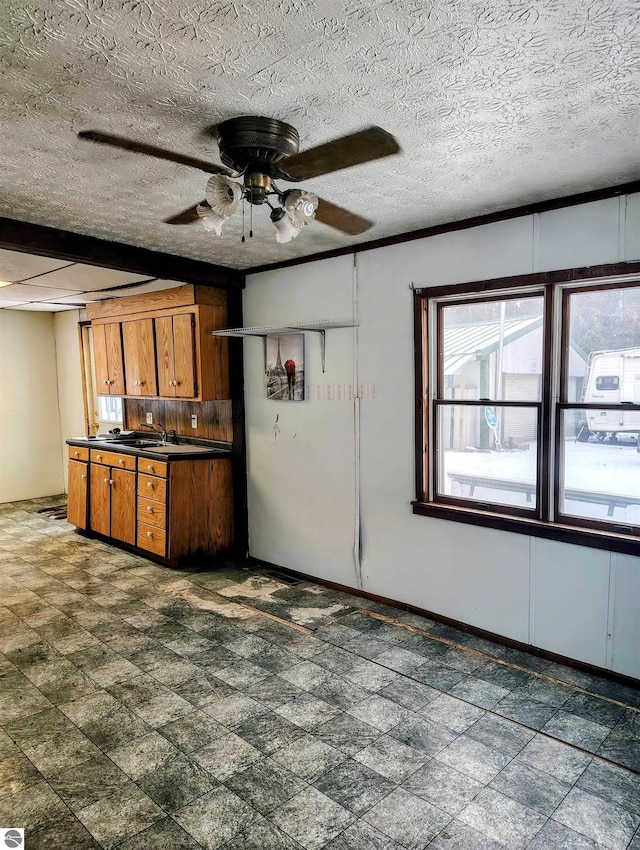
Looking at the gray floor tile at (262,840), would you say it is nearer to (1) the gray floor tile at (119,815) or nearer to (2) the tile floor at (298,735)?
(2) the tile floor at (298,735)

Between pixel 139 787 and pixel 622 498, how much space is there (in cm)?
265

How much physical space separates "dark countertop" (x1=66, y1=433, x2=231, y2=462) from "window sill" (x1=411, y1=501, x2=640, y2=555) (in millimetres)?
2052

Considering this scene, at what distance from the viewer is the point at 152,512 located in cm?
480

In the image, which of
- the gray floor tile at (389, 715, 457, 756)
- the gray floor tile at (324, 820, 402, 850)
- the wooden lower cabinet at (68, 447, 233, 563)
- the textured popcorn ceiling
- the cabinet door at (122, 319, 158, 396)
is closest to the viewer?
the textured popcorn ceiling

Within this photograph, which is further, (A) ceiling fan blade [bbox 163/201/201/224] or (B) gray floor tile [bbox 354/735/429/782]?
(A) ceiling fan blade [bbox 163/201/201/224]

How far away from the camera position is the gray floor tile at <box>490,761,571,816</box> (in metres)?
2.06

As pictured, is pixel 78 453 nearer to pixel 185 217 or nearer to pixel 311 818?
pixel 185 217

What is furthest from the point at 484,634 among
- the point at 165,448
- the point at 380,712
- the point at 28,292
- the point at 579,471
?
the point at 28,292

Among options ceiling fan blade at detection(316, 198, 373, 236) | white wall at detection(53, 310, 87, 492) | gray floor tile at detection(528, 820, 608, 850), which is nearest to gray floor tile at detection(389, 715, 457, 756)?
gray floor tile at detection(528, 820, 608, 850)

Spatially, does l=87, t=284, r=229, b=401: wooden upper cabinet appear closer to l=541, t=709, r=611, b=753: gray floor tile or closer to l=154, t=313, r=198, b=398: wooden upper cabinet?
l=154, t=313, r=198, b=398: wooden upper cabinet

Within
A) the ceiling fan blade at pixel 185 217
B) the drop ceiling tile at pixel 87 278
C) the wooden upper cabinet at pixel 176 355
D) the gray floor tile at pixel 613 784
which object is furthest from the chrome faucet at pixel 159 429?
the gray floor tile at pixel 613 784

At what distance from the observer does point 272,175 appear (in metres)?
2.16

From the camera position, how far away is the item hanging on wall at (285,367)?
4.36 meters

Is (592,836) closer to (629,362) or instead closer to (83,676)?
(629,362)
